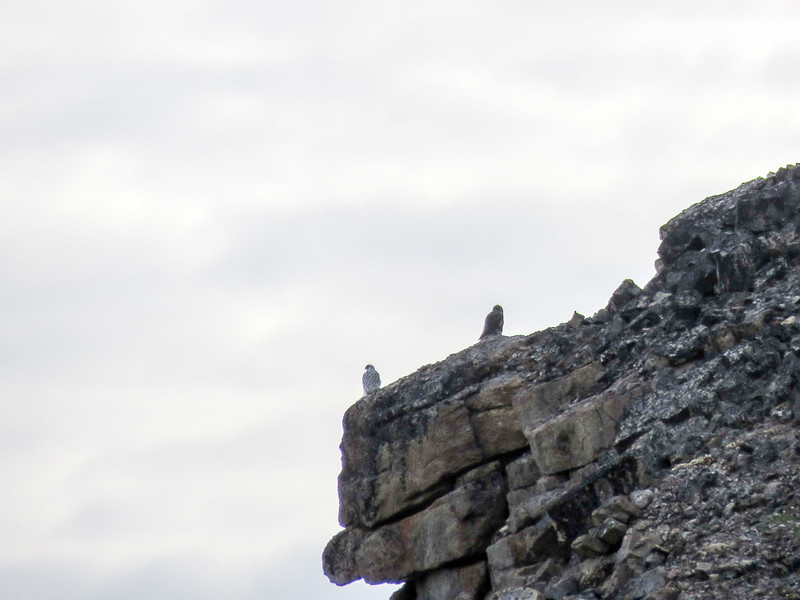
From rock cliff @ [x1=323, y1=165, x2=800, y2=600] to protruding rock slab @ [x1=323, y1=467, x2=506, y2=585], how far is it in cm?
4

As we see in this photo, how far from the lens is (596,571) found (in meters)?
18.5

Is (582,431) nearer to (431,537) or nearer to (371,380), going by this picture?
(431,537)

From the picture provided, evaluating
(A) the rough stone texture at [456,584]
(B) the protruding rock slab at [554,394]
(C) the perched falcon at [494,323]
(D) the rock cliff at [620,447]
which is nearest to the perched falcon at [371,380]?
(C) the perched falcon at [494,323]

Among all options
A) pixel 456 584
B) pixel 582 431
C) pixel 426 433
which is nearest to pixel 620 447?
pixel 582 431

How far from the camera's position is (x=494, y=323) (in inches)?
1335

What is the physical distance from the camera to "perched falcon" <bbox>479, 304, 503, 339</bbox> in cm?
3378

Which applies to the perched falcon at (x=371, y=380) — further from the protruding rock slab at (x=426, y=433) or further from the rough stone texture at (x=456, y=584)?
the rough stone texture at (x=456, y=584)

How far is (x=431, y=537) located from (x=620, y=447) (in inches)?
199

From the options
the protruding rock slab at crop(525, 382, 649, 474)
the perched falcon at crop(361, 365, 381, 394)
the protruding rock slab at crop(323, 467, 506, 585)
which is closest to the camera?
the protruding rock slab at crop(525, 382, 649, 474)

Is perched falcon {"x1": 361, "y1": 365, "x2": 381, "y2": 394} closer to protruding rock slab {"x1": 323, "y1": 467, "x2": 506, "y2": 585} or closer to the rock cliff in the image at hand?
the rock cliff

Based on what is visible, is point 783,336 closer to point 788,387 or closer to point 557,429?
point 788,387

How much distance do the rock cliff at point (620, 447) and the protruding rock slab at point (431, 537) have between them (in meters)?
0.04

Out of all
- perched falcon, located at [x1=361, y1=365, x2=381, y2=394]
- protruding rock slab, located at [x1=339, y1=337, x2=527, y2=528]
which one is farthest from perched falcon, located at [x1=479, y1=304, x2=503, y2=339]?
protruding rock slab, located at [x1=339, y1=337, x2=527, y2=528]

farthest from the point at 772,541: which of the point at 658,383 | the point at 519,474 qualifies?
the point at 519,474
